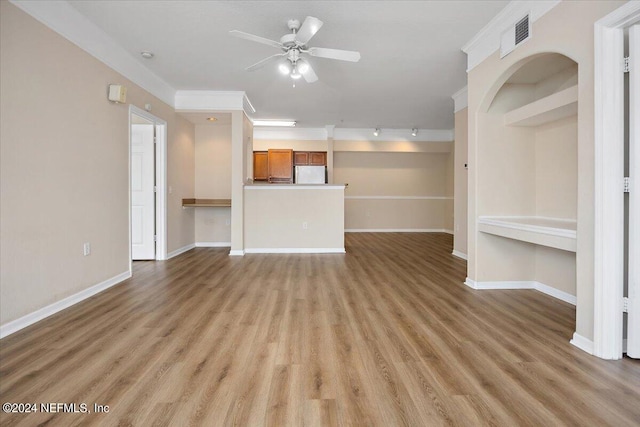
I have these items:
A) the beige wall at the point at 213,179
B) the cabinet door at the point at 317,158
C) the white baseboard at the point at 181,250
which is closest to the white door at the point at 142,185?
the white baseboard at the point at 181,250

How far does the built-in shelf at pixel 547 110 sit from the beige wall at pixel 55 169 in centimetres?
410

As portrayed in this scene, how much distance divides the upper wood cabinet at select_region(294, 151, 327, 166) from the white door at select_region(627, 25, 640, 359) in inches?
250

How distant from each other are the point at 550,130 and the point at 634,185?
1.61 m

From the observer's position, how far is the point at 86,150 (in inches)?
120

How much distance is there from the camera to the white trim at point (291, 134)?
793 cm

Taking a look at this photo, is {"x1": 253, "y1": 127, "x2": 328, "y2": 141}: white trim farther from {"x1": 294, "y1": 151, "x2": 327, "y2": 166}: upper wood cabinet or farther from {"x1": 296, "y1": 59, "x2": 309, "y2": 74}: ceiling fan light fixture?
{"x1": 296, "y1": 59, "x2": 309, "y2": 74}: ceiling fan light fixture

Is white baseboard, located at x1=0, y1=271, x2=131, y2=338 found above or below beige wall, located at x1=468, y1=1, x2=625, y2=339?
below

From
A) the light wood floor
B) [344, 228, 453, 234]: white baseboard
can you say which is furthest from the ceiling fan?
[344, 228, 453, 234]: white baseboard

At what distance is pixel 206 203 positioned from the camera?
5816 millimetres

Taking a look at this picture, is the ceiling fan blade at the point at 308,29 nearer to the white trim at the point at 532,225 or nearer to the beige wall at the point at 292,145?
the white trim at the point at 532,225

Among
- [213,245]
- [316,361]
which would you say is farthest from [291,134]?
[316,361]

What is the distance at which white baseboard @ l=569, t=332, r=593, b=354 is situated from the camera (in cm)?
199

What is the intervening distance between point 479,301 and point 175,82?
4.90m

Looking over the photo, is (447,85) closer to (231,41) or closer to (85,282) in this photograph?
(231,41)
